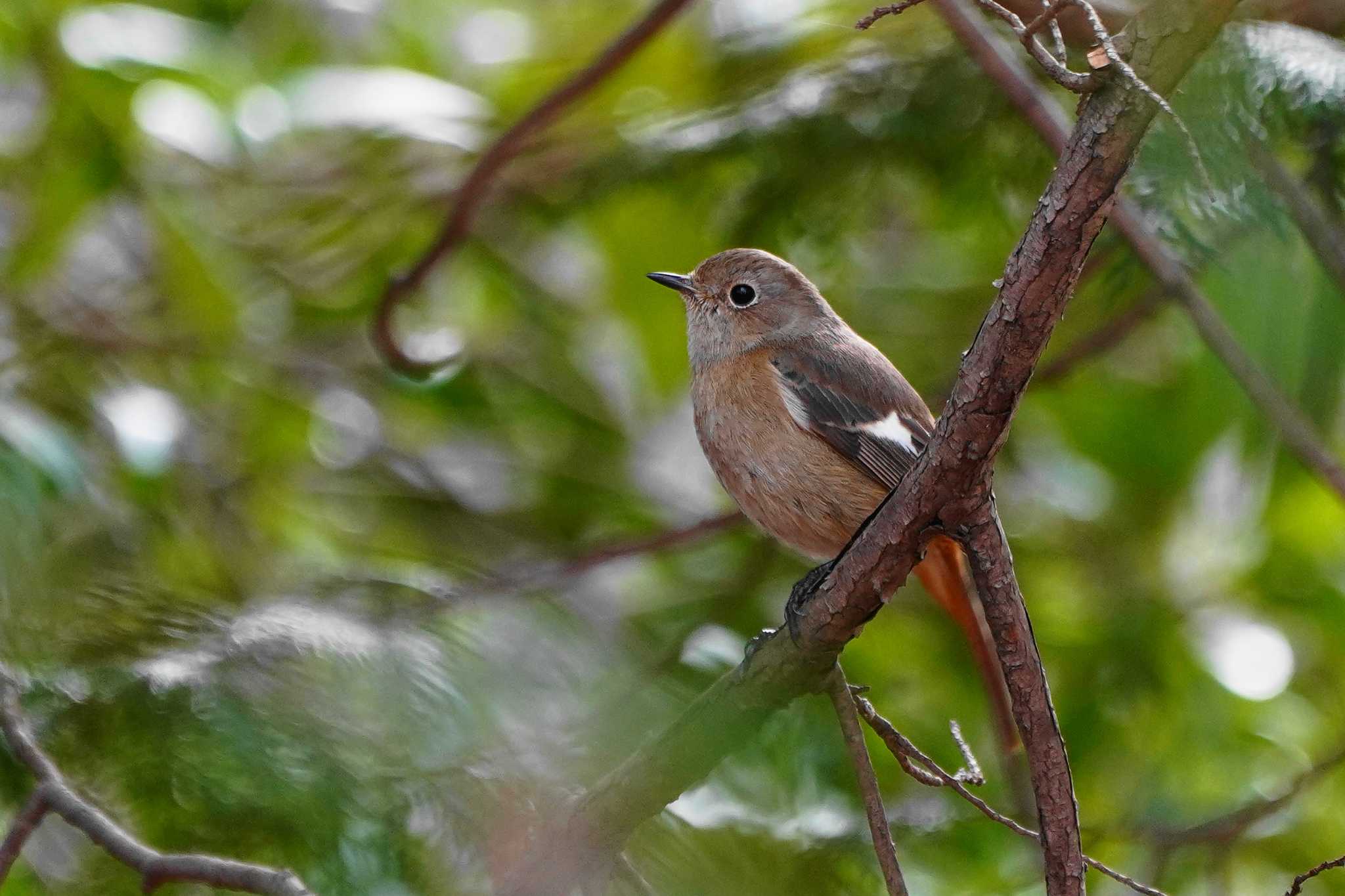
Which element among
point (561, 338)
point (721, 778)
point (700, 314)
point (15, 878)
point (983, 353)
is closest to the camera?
point (983, 353)

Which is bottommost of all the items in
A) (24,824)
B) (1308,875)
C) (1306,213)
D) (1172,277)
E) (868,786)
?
(24,824)

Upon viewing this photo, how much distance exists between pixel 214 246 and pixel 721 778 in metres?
2.59

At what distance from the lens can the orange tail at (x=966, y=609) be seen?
11.2 feet

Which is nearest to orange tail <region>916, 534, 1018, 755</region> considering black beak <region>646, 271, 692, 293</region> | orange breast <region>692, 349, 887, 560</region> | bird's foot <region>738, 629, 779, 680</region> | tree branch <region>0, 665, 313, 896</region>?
orange breast <region>692, 349, 887, 560</region>

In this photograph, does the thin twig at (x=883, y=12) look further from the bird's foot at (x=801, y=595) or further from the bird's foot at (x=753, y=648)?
the bird's foot at (x=753, y=648)

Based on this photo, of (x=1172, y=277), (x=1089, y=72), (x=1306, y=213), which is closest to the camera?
(x=1089, y=72)

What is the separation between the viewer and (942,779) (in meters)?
2.38

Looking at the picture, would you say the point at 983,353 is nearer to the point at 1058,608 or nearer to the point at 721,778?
the point at 721,778

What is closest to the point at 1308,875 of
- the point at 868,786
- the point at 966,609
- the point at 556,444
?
the point at 868,786

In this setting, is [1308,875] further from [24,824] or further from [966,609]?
[24,824]

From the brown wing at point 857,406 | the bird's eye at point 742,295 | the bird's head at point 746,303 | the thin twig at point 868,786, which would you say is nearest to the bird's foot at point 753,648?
the thin twig at point 868,786

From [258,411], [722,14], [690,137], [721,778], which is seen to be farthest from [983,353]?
[258,411]

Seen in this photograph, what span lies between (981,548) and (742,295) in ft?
6.99

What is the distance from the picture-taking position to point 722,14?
488 centimetres
